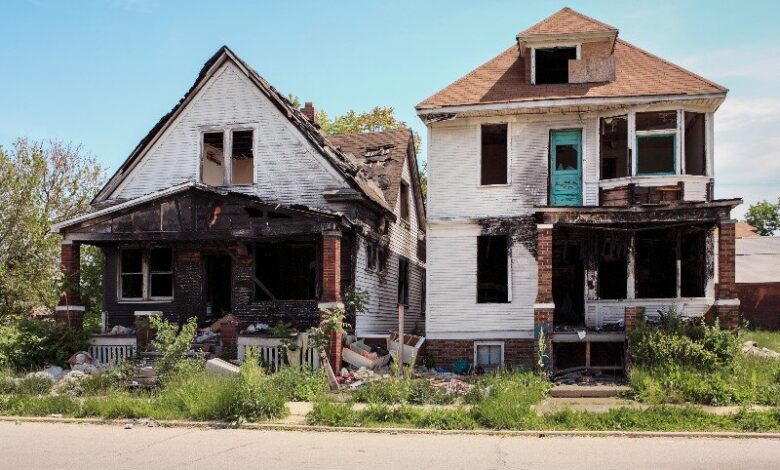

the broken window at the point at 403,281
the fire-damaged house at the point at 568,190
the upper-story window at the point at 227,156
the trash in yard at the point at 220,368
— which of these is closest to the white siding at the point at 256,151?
the upper-story window at the point at 227,156

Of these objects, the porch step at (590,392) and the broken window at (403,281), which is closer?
the porch step at (590,392)

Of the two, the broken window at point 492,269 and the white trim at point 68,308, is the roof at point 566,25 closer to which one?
the broken window at point 492,269

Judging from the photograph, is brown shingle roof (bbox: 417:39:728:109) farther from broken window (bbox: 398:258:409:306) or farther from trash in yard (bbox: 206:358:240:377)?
trash in yard (bbox: 206:358:240:377)

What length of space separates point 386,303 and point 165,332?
1037 centimetres

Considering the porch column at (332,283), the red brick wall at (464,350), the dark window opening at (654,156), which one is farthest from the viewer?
the dark window opening at (654,156)

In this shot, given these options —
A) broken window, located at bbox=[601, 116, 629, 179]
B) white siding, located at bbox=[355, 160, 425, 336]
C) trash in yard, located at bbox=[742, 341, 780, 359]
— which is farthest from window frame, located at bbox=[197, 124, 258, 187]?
trash in yard, located at bbox=[742, 341, 780, 359]

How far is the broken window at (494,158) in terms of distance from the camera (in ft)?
72.8

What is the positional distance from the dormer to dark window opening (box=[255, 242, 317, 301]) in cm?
784

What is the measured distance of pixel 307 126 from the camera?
2247 centimetres

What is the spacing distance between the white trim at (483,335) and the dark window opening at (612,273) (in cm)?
228

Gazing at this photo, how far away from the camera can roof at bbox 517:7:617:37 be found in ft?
69.5

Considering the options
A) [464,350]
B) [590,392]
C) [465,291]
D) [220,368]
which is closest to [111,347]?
[220,368]

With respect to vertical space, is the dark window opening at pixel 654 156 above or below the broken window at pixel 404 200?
above

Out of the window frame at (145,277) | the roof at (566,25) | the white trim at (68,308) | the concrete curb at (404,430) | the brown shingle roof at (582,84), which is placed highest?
the roof at (566,25)
